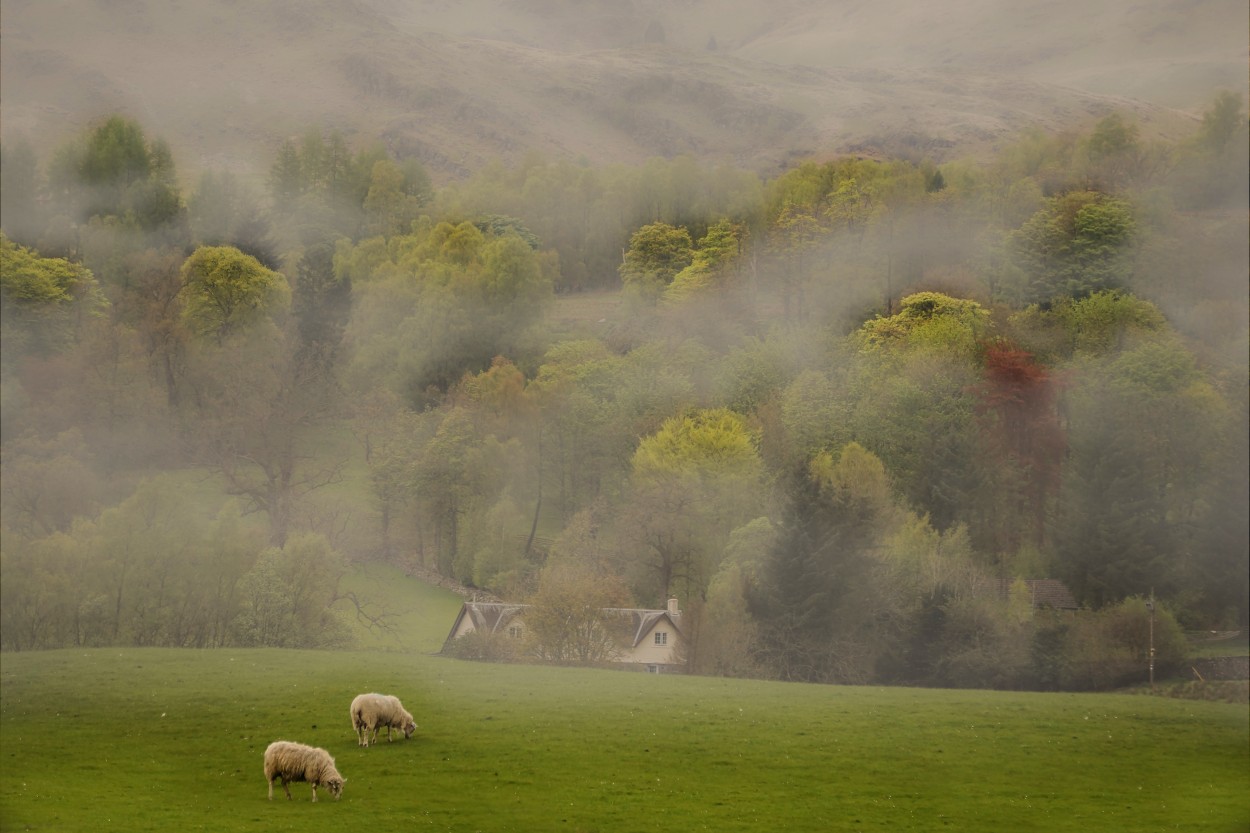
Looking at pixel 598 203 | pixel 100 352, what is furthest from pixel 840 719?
pixel 598 203

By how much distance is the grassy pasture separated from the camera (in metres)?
39.4

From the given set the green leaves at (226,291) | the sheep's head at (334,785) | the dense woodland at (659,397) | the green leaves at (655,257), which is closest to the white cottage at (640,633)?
the dense woodland at (659,397)

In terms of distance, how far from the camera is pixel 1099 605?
301ft

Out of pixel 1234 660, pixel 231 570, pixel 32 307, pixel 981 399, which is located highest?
pixel 32 307

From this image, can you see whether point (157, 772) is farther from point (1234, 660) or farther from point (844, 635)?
point (1234, 660)

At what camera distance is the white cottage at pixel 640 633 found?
78250 millimetres

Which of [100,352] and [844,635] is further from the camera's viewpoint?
[100,352]

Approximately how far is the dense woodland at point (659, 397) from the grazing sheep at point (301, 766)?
127 ft

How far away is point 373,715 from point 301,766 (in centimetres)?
618

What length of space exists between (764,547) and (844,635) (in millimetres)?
10180

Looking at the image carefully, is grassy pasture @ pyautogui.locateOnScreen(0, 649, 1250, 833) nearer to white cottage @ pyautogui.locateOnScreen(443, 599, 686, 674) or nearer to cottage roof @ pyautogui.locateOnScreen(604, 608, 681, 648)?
white cottage @ pyautogui.locateOnScreen(443, 599, 686, 674)

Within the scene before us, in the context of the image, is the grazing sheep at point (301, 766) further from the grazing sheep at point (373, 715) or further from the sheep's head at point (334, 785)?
the grazing sheep at point (373, 715)

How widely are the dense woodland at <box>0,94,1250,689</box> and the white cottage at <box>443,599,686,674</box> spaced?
169 cm

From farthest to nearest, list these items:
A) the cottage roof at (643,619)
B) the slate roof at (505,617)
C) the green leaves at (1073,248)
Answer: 1. the green leaves at (1073,248)
2. the slate roof at (505,617)
3. the cottage roof at (643,619)
